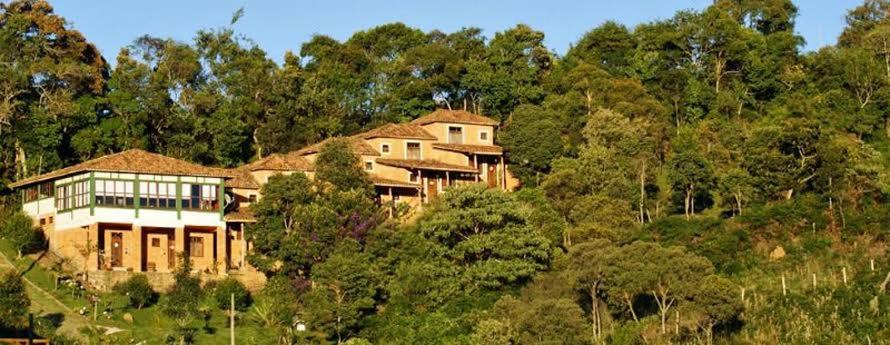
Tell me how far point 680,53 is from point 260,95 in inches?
952

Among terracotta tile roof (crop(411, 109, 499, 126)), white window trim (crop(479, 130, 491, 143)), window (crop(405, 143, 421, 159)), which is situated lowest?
window (crop(405, 143, 421, 159))

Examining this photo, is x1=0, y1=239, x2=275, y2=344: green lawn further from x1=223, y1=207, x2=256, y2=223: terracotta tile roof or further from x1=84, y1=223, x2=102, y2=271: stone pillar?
x1=223, y1=207, x2=256, y2=223: terracotta tile roof

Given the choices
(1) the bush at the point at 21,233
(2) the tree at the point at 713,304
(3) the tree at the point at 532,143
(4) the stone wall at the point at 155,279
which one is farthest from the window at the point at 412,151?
(2) the tree at the point at 713,304

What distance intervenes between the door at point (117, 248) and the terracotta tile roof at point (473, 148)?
61.8 feet

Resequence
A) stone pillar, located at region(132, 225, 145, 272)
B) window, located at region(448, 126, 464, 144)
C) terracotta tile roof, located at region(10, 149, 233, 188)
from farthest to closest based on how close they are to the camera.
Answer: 1. window, located at region(448, 126, 464, 144)
2. terracotta tile roof, located at region(10, 149, 233, 188)
3. stone pillar, located at region(132, 225, 145, 272)

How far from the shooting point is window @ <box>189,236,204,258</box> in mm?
67625

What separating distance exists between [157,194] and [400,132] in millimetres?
15953

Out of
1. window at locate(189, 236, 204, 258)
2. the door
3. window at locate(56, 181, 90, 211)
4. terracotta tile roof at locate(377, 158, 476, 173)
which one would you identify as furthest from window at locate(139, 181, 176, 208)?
terracotta tile roof at locate(377, 158, 476, 173)

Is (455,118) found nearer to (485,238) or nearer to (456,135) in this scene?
(456,135)

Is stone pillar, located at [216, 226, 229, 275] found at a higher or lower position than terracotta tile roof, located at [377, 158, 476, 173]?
lower

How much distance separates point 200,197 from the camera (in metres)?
67.6

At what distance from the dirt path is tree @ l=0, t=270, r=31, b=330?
5.90ft

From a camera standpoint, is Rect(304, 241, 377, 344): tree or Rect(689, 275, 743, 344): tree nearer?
Rect(689, 275, 743, 344): tree

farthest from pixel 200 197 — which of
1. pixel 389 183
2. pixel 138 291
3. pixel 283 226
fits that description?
pixel 389 183
